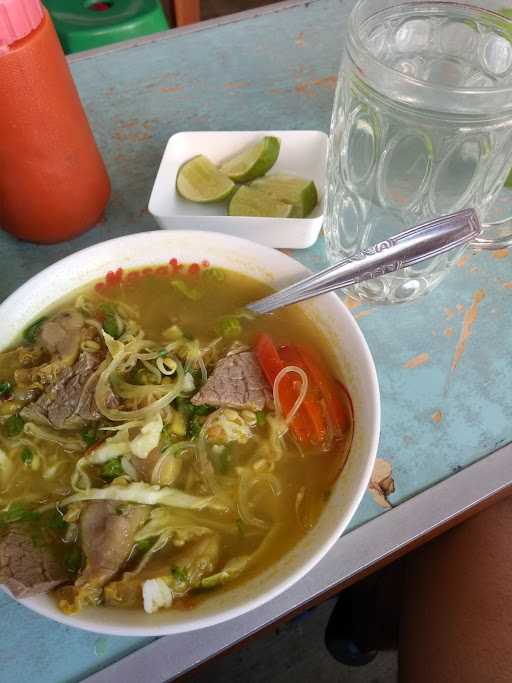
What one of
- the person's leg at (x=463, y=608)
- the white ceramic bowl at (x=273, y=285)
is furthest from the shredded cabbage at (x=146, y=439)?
the person's leg at (x=463, y=608)

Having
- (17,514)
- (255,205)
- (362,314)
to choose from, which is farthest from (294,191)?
(17,514)

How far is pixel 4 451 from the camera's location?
1060mm

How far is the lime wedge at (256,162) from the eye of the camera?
1.44m

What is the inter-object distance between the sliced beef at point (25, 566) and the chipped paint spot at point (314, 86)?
153 cm

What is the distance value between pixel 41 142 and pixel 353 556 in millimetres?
1043

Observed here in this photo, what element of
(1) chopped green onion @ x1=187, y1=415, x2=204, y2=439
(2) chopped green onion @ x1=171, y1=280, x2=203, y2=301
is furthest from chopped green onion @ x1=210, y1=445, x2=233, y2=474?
(2) chopped green onion @ x1=171, y1=280, x2=203, y2=301

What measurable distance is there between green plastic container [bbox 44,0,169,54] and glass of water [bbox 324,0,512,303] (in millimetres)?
1933

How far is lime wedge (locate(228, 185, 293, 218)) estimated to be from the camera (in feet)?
4.43

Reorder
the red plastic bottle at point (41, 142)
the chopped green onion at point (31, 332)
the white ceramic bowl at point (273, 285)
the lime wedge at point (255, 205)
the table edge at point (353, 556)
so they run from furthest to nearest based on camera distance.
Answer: the lime wedge at point (255, 205) → the chopped green onion at point (31, 332) → the red plastic bottle at point (41, 142) → the table edge at point (353, 556) → the white ceramic bowl at point (273, 285)

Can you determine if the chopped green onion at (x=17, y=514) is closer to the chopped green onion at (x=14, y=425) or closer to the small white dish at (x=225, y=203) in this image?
the chopped green onion at (x=14, y=425)

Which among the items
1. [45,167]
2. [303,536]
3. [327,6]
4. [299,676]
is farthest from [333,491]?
[327,6]

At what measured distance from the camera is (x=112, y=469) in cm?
100

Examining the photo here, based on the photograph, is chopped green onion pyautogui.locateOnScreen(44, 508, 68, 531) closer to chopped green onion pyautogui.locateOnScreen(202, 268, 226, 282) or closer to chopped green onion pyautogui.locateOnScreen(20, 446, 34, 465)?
chopped green onion pyautogui.locateOnScreen(20, 446, 34, 465)

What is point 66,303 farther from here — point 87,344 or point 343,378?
point 343,378
